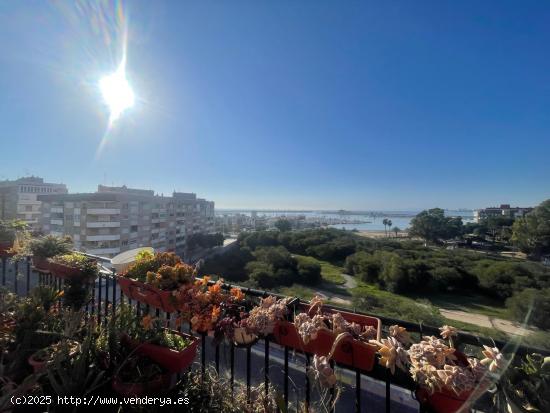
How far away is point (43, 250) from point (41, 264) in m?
0.15

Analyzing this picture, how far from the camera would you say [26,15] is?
318 centimetres

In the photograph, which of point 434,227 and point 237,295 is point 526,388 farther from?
point 434,227

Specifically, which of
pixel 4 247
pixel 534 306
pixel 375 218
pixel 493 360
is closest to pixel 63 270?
pixel 4 247

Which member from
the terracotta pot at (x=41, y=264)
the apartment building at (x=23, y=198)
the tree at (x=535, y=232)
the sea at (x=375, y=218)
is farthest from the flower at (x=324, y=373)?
the sea at (x=375, y=218)

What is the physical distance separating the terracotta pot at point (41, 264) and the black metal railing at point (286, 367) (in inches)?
4.3

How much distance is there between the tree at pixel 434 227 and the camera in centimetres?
4519

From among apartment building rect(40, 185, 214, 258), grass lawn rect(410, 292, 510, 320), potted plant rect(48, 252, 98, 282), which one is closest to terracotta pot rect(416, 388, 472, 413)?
potted plant rect(48, 252, 98, 282)

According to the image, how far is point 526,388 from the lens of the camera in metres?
0.84

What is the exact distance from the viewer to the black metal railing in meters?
1.14

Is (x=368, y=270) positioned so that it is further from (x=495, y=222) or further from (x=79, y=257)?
(x=495, y=222)

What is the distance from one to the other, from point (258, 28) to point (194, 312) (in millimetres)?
4594

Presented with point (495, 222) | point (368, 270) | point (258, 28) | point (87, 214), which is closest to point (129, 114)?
point (258, 28)

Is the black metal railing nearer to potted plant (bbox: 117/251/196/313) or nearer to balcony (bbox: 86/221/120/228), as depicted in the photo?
potted plant (bbox: 117/251/196/313)

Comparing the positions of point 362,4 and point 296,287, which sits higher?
point 362,4
